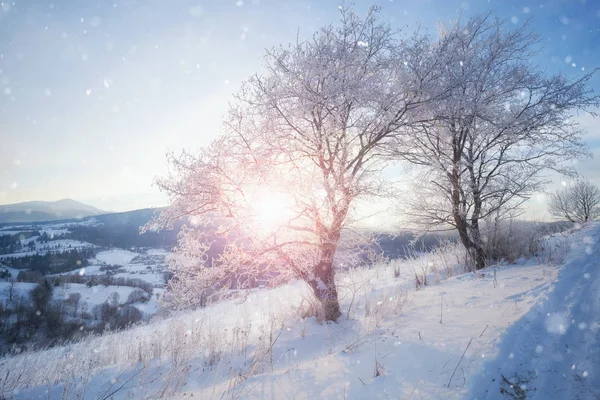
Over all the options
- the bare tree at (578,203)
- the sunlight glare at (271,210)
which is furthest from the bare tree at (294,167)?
the bare tree at (578,203)

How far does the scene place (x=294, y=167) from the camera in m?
5.87

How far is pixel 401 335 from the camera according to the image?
356cm

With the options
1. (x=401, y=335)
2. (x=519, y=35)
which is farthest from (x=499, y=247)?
(x=401, y=335)

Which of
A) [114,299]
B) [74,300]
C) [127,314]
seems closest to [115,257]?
[114,299]

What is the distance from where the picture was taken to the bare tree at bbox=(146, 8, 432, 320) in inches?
210

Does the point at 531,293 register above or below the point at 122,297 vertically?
above

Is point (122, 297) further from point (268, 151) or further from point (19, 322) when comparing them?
point (268, 151)

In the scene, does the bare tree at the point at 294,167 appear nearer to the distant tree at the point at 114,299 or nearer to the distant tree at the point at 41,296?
the distant tree at the point at 41,296

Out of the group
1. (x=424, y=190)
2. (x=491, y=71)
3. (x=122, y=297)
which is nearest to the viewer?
(x=491, y=71)

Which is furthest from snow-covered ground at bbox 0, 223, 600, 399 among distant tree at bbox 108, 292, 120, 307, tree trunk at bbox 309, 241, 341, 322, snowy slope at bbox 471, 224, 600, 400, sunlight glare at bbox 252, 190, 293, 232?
distant tree at bbox 108, 292, 120, 307

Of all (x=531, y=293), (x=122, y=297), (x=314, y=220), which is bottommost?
(x=122, y=297)

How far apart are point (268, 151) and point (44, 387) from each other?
17.3 ft

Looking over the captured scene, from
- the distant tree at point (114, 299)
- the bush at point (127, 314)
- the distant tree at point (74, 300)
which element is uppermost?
the distant tree at point (74, 300)

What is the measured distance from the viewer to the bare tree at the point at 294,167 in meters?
5.32
